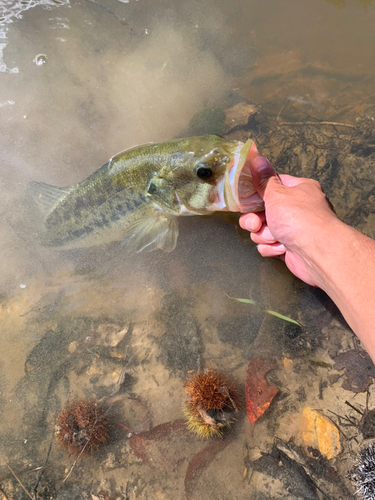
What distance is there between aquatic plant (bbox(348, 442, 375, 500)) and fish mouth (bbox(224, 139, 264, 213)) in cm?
262

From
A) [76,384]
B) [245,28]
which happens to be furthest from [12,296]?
[245,28]

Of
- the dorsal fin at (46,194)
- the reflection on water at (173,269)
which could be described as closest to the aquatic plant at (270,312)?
the reflection on water at (173,269)

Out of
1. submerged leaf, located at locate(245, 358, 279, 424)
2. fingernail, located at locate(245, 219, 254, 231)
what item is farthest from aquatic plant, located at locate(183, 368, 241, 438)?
fingernail, located at locate(245, 219, 254, 231)

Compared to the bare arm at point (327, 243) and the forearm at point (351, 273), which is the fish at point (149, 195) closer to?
the bare arm at point (327, 243)

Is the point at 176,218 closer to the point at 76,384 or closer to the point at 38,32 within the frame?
the point at 76,384

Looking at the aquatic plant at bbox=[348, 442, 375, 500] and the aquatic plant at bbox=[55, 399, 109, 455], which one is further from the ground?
the aquatic plant at bbox=[348, 442, 375, 500]

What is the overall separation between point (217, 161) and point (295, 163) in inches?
69.3

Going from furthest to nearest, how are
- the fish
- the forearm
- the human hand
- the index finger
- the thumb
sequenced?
the index finger < the fish < the thumb < the human hand < the forearm

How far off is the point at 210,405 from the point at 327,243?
2051 mm

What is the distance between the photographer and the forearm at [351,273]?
7.34 feet

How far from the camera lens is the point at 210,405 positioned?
10.3 ft

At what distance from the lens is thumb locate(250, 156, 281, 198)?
2.87 meters

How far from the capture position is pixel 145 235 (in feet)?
13.5

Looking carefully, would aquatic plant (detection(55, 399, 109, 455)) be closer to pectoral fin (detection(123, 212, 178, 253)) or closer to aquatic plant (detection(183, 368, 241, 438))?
aquatic plant (detection(183, 368, 241, 438))
